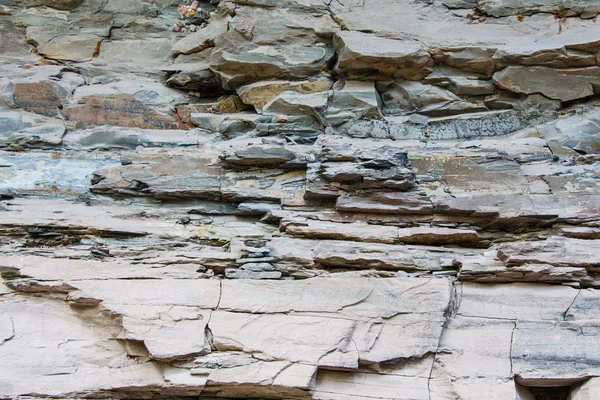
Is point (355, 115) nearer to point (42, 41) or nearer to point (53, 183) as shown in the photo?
point (53, 183)

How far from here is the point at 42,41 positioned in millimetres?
9375

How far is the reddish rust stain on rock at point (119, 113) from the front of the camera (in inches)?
320

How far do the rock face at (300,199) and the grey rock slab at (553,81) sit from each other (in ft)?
0.07

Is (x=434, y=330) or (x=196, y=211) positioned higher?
(x=196, y=211)

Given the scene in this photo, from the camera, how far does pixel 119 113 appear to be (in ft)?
27.0

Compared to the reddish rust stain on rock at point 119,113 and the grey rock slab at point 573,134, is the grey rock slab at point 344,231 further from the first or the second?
the reddish rust stain on rock at point 119,113

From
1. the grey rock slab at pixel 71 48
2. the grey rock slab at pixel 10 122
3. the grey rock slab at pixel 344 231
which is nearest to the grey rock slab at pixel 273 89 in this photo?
the grey rock slab at pixel 344 231

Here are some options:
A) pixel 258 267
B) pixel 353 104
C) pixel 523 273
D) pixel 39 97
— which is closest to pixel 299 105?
pixel 353 104

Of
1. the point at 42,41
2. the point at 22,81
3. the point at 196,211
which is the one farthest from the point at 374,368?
the point at 42,41

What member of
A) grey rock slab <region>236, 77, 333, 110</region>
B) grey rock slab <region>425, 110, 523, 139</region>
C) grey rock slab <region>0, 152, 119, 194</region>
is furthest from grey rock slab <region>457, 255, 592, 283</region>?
grey rock slab <region>0, 152, 119, 194</region>

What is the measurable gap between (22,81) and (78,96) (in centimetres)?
85

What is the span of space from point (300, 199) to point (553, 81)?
4.26m

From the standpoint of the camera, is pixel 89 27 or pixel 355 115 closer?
pixel 355 115

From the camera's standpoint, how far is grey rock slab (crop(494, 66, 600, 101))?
316 inches
